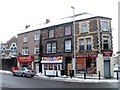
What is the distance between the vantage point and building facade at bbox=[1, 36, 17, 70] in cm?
5684

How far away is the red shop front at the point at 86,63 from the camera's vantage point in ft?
121

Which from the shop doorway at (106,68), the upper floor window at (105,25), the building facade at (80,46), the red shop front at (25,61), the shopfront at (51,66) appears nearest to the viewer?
the building facade at (80,46)

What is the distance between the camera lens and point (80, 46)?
38750mm

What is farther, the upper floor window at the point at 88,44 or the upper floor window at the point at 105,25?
the upper floor window at the point at 88,44

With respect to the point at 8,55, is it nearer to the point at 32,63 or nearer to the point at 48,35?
the point at 32,63

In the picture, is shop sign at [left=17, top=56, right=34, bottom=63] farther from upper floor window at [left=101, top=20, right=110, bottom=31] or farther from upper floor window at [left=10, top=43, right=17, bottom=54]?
upper floor window at [left=101, top=20, right=110, bottom=31]

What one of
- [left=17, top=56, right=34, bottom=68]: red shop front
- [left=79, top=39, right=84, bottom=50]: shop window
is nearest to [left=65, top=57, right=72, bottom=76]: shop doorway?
[left=79, top=39, right=84, bottom=50]: shop window

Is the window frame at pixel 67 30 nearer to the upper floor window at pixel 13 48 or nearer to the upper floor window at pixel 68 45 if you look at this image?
the upper floor window at pixel 68 45

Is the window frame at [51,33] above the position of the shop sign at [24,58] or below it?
above

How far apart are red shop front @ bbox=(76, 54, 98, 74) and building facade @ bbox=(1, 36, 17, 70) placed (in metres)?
20.5

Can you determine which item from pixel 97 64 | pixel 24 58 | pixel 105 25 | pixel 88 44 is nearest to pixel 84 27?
pixel 88 44

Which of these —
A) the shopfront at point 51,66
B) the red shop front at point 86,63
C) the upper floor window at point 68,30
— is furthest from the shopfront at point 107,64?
the shopfront at point 51,66

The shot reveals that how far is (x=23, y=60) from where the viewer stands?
50812mm

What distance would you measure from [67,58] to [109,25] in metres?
8.32
